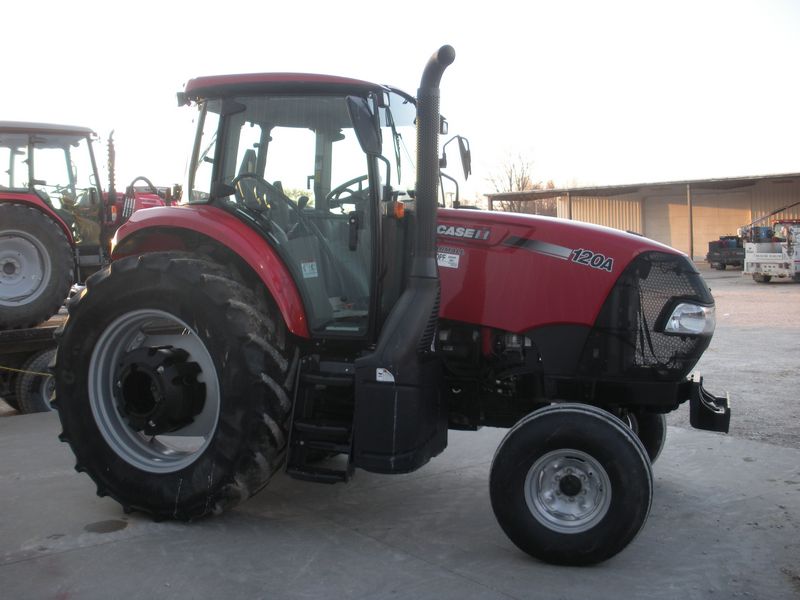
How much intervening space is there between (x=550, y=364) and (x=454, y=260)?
761 millimetres

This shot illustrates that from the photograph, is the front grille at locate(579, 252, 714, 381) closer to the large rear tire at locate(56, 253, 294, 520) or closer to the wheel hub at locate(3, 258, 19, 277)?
the large rear tire at locate(56, 253, 294, 520)

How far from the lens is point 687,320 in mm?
4152

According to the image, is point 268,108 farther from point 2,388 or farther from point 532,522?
point 2,388

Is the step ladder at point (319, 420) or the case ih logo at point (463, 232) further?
the case ih logo at point (463, 232)

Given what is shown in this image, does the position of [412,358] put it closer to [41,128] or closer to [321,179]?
[321,179]

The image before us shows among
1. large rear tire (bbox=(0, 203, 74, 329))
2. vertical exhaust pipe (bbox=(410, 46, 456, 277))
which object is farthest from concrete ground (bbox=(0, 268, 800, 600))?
large rear tire (bbox=(0, 203, 74, 329))

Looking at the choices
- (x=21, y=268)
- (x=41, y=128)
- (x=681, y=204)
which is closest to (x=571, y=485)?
(x=21, y=268)

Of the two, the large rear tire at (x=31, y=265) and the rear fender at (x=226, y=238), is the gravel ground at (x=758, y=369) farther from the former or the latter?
the large rear tire at (x=31, y=265)

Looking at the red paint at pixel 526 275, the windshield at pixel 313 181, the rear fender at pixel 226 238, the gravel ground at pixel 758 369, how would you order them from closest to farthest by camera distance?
the red paint at pixel 526 275
the rear fender at pixel 226 238
the windshield at pixel 313 181
the gravel ground at pixel 758 369

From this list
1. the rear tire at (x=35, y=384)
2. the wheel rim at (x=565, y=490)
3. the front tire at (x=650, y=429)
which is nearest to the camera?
the wheel rim at (x=565, y=490)

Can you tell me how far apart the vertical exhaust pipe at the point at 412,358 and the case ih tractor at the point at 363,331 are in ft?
0.03

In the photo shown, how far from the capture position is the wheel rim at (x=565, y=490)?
3.90 meters

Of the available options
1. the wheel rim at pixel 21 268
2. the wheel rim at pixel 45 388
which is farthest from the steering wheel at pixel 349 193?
the wheel rim at pixel 21 268

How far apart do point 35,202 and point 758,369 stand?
26.7 ft
